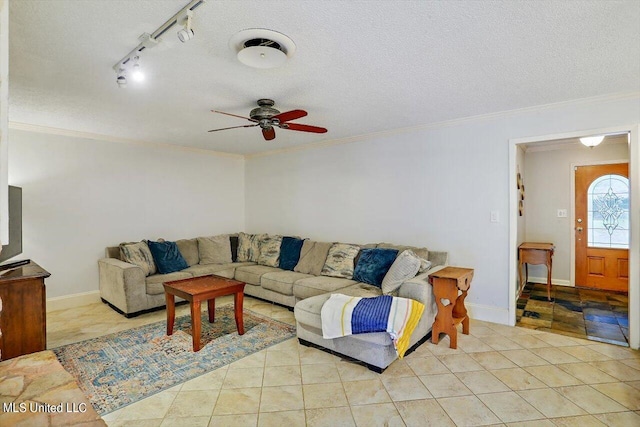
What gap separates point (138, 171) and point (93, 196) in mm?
696

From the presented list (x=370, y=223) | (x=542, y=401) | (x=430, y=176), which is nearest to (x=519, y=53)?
(x=430, y=176)

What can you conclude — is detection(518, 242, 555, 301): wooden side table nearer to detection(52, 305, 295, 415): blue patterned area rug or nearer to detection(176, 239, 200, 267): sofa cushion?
detection(52, 305, 295, 415): blue patterned area rug

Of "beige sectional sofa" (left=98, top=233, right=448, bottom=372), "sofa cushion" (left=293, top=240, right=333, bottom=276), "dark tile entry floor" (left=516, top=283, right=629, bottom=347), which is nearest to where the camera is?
"beige sectional sofa" (left=98, top=233, right=448, bottom=372)

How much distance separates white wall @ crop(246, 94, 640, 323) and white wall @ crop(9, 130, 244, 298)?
6.22ft

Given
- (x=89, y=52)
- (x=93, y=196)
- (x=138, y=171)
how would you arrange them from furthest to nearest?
(x=138, y=171) → (x=93, y=196) → (x=89, y=52)

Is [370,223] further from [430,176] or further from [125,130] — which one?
[125,130]

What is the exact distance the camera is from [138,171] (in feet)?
16.2

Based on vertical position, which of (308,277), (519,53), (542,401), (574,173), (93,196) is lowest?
(542,401)

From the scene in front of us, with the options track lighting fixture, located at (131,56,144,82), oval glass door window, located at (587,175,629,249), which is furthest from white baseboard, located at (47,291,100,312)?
oval glass door window, located at (587,175,629,249)

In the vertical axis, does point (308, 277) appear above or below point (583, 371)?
above

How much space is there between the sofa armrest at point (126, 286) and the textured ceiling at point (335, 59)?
5.76ft

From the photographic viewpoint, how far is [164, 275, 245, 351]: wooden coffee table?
3.00 metres

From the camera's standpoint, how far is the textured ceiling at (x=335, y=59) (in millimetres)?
1742

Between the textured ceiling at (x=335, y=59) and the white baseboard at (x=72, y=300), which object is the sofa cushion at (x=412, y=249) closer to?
the textured ceiling at (x=335, y=59)
